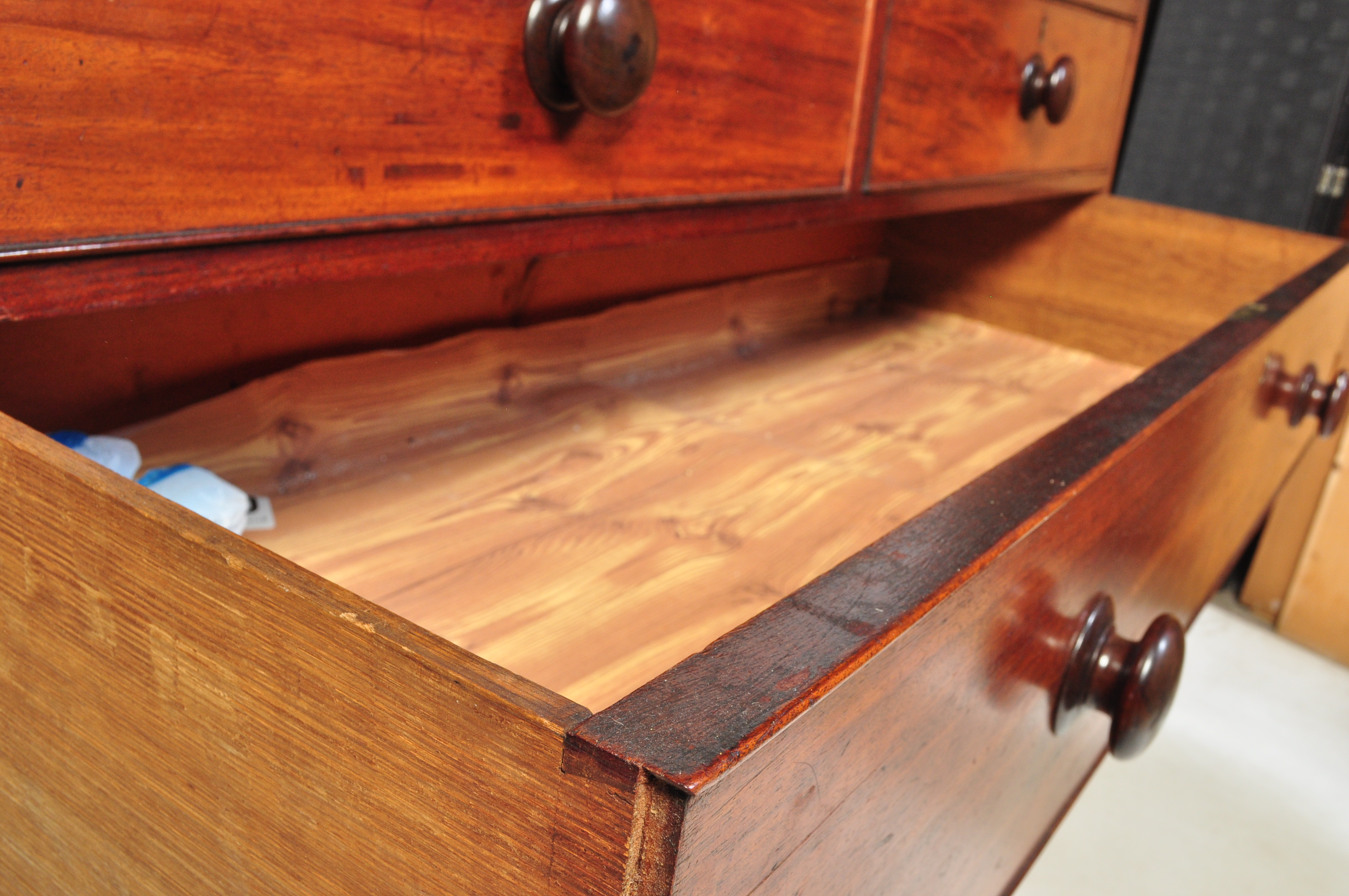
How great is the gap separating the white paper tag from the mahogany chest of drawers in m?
0.02

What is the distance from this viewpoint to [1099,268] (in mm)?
1134

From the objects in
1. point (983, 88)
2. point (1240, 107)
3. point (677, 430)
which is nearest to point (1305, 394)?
point (983, 88)

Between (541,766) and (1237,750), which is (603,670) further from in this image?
(1237,750)

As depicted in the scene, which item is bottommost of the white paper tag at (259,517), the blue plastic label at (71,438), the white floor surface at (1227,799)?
the white floor surface at (1227,799)

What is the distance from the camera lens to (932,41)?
2.48 feet

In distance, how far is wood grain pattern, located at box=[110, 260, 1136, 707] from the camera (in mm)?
501

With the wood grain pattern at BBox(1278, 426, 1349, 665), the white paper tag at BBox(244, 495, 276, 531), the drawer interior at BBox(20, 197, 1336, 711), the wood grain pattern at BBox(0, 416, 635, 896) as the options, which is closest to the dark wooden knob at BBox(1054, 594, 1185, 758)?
the drawer interior at BBox(20, 197, 1336, 711)

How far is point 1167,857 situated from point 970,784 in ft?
2.66

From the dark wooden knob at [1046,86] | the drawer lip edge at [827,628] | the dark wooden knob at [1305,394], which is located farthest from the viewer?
the dark wooden knob at [1046,86]

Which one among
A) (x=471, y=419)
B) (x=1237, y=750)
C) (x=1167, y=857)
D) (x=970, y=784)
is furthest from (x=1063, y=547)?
(x=1237, y=750)

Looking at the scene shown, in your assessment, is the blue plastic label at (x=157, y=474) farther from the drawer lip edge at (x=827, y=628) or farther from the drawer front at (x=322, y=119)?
the drawer lip edge at (x=827, y=628)

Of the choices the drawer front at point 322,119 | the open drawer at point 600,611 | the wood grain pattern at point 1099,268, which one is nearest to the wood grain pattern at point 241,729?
the open drawer at point 600,611

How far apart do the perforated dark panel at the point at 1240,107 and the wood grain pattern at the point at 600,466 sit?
0.66m

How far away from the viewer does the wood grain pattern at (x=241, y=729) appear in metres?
0.20
